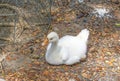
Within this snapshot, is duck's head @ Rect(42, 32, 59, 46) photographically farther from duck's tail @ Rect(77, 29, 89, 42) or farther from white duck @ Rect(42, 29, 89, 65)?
duck's tail @ Rect(77, 29, 89, 42)

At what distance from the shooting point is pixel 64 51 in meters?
2.94

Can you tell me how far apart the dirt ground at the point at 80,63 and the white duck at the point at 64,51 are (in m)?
0.07

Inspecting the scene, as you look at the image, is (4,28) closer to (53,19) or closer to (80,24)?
(53,19)

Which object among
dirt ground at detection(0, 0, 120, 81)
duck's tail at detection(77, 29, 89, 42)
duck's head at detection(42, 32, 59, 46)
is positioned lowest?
dirt ground at detection(0, 0, 120, 81)

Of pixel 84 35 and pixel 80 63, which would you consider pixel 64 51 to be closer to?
pixel 80 63

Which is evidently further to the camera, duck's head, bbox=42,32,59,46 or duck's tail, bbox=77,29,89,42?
duck's tail, bbox=77,29,89,42

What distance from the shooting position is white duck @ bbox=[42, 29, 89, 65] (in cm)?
292

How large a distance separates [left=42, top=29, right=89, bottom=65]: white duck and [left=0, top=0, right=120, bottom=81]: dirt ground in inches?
2.9

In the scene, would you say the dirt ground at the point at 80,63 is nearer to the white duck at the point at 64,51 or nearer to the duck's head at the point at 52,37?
the white duck at the point at 64,51

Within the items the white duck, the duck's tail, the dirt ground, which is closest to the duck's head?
the white duck

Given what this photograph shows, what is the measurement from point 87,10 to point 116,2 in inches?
17.4

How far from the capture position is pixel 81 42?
10.1ft

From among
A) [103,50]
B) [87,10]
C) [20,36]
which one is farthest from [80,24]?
[20,36]

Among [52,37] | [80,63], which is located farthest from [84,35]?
[52,37]
